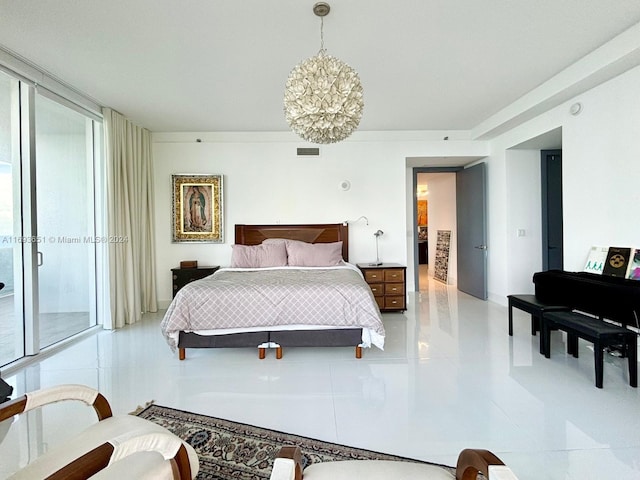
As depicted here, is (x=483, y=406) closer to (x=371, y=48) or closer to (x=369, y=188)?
(x=371, y=48)

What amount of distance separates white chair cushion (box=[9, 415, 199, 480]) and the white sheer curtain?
3270 mm

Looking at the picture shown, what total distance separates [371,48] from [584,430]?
3187 mm

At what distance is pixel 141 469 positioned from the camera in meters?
1.04

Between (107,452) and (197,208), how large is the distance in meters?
4.46

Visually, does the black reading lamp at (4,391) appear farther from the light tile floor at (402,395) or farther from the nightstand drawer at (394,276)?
the nightstand drawer at (394,276)

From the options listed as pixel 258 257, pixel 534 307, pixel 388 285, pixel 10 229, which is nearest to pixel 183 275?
pixel 258 257

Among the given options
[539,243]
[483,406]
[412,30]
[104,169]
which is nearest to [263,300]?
[483,406]

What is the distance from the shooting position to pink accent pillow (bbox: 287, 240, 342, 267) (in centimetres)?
423

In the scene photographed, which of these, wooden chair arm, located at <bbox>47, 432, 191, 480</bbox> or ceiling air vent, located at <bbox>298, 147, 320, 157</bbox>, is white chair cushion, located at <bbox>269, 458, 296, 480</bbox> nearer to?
wooden chair arm, located at <bbox>47, 432, 191, 480</bbox>

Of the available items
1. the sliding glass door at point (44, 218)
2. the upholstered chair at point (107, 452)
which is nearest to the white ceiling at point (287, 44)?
the sliding glass door at point (44, 218)

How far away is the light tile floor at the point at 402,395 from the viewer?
171 centimetres

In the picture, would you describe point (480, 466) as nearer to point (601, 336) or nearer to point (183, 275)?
point (601, 336)

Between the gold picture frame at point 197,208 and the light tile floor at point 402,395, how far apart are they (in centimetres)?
188

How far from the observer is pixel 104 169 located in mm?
3979
